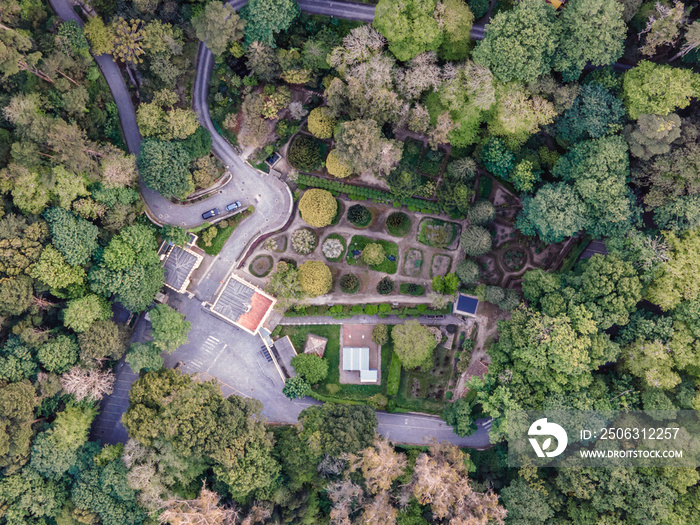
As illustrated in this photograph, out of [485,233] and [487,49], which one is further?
[485,233]

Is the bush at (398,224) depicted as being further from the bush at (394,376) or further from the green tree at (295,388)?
the green tree at (295,388)

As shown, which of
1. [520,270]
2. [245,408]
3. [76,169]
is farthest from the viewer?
[520,270]

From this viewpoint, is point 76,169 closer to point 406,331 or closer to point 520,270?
point 406,331

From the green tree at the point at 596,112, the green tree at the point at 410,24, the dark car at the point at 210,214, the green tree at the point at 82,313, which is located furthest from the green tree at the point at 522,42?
the green tree at the point at 82,313

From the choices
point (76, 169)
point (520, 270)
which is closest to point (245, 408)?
point (76, 169)

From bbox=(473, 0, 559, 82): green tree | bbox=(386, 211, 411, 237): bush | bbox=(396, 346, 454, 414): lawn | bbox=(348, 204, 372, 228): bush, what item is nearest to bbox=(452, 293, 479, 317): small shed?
bbox=(396, 346, 454, 414): lawn

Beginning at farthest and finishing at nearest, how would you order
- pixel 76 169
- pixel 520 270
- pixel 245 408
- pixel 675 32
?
pixel 520 270 < pixel 245 408 < pixel 76 169 < pixel 675 32
